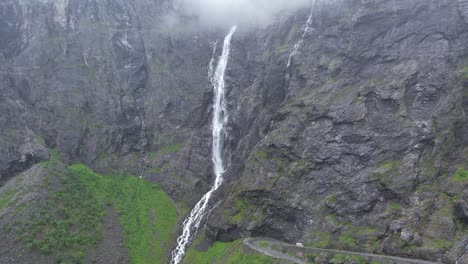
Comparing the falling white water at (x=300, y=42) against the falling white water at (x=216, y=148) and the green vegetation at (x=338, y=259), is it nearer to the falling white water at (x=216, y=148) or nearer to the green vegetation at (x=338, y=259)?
the falling white water at (x=216, y=148)

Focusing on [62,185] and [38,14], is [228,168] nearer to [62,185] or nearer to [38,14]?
[62,185]

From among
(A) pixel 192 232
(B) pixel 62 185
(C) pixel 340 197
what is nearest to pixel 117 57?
(B) pixel 62 185

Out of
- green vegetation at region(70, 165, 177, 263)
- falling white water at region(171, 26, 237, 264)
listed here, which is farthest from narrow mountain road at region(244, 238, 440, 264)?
green vegetation at region(70, 165, 177, 263)

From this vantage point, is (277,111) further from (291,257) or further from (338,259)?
(338,259)

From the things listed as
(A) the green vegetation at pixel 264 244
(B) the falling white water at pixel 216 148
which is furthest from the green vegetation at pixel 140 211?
(A) the green vegetation at pixel 264 244

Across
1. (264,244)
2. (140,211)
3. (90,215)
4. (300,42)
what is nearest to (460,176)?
(264,244)

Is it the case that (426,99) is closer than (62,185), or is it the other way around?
(426,99)

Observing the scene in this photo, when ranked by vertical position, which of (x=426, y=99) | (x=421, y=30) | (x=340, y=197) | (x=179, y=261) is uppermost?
(x=421, y=30)
